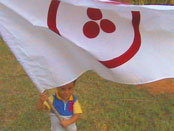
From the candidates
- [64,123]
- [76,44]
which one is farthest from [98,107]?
[76,44]

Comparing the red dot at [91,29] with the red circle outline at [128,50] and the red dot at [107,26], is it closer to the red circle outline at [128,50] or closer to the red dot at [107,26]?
the red dot at [107,26]

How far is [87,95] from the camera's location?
19.5ft

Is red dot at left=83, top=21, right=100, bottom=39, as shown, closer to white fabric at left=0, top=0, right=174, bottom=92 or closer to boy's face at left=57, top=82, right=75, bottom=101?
white fabric at left=0, top=0, right=174, bottom=92

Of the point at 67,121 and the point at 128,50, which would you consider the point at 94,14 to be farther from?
the point at 67,121

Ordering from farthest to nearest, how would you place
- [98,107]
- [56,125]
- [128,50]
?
[98,107], [56,125], [128,50]

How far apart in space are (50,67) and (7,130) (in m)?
1.96

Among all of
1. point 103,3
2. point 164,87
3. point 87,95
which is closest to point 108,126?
point 87,95

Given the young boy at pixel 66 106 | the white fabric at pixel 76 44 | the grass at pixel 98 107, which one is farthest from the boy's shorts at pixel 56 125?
the grass at pixel 98 107

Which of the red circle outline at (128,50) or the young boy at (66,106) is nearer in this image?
the red circle outline at (128,50)

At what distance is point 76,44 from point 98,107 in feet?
7.95

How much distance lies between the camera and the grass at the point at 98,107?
5.15m

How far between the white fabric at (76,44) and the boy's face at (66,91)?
315 mm

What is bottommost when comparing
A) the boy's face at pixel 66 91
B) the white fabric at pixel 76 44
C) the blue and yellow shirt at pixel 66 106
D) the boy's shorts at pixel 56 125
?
the boy's shorts at pixel 56 125

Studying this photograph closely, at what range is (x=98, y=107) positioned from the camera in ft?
18.3
